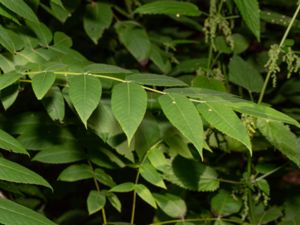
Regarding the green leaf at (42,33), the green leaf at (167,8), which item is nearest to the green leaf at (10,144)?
the green leaf at (42,33)

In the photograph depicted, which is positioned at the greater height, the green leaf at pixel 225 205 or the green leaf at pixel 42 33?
the green leaf at pixel 42 33

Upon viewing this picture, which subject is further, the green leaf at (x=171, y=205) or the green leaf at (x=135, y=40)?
the green leaf at (x=135, y=40)

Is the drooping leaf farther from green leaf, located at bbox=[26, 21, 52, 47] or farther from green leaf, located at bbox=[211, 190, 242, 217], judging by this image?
green leaf, located at bbox=[26, 21, 52, 47]

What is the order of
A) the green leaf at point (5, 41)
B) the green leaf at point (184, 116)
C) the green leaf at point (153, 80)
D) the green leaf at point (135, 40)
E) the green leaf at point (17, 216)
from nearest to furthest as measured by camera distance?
the green leaf at point (17, 216)
the green leaf at point (184, 116)
the green leaf at point (153, 80)
the green leaf at point (5, 41)
the green leaf at point (135, 40)

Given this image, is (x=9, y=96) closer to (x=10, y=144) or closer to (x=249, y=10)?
(x=10, y=144)

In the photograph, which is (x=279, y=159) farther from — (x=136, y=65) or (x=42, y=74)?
(x=42, y=74)

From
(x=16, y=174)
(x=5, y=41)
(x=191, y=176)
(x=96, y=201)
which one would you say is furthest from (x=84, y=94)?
(x=191, y=176)

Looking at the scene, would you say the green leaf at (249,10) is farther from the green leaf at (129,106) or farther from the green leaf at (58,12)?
the green leaf at (58,12)
